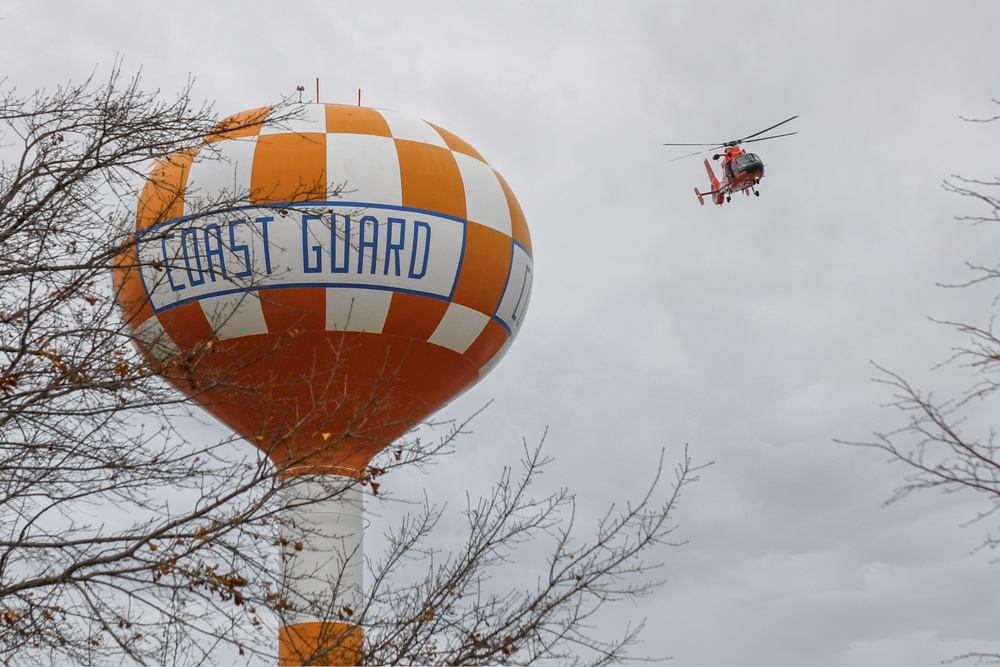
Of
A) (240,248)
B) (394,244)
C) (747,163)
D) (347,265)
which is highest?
(747,163)

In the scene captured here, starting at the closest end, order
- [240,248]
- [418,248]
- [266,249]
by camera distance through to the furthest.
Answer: [240,248], [266,249], [418,248]

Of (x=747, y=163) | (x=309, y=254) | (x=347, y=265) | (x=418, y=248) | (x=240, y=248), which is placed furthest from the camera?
(x=747, y=163)

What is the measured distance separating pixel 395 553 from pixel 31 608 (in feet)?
8.18

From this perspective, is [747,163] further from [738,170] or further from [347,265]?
[347,265]

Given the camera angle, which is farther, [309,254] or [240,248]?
[309,254]

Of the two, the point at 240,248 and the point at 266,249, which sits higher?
the point at 266,249

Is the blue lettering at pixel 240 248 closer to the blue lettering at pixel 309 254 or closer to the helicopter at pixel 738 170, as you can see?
the blue lettering at pixel 309 254

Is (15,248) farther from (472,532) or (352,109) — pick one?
(352,109)

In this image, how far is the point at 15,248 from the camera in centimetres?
753

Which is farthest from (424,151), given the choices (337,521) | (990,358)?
(990,358)

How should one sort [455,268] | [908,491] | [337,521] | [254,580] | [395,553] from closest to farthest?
[908,491] < [254,580] < [395,553] < [455,268] < [337,521]

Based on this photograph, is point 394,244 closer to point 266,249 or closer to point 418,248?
point 418,248

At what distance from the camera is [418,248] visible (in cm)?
1401

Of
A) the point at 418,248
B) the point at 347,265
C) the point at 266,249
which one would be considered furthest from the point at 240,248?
the point at 418,248
